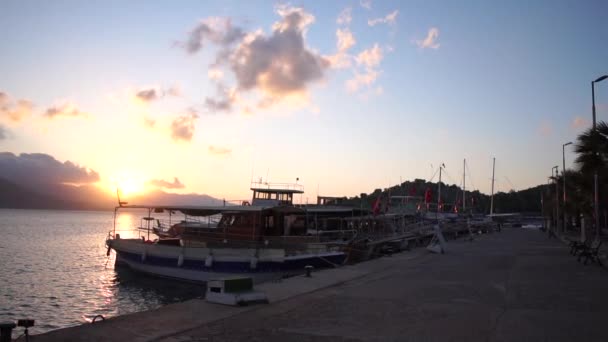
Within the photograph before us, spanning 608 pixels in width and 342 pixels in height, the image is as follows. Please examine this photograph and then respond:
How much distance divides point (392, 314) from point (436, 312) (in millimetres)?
1068

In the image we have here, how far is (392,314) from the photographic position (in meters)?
11.0

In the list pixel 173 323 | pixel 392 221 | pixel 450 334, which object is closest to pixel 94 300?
pixel 173 323

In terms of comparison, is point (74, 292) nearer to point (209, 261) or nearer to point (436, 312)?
point (209, 261)

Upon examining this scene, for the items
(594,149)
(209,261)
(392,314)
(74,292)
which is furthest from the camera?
(74,292)

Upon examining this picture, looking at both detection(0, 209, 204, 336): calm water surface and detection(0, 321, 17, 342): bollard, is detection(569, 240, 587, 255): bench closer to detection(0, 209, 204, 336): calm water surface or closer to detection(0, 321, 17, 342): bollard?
detection(0, 209, 204, 336): calm water surface

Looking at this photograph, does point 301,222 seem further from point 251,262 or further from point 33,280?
point 33,280

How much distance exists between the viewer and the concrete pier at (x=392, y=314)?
908cm

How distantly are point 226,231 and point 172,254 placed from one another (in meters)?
3.26

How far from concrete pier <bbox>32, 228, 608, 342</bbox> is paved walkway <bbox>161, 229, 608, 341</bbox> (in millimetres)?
19

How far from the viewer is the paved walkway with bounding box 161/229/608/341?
9.09 m

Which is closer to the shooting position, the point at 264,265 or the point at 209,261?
the point at 264,265

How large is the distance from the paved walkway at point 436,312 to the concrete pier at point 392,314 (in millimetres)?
19

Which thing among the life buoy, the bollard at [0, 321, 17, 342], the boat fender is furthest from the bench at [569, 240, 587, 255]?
the bollard at [0, 321, 17, 342]

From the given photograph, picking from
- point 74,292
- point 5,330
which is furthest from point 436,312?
point 74,292
